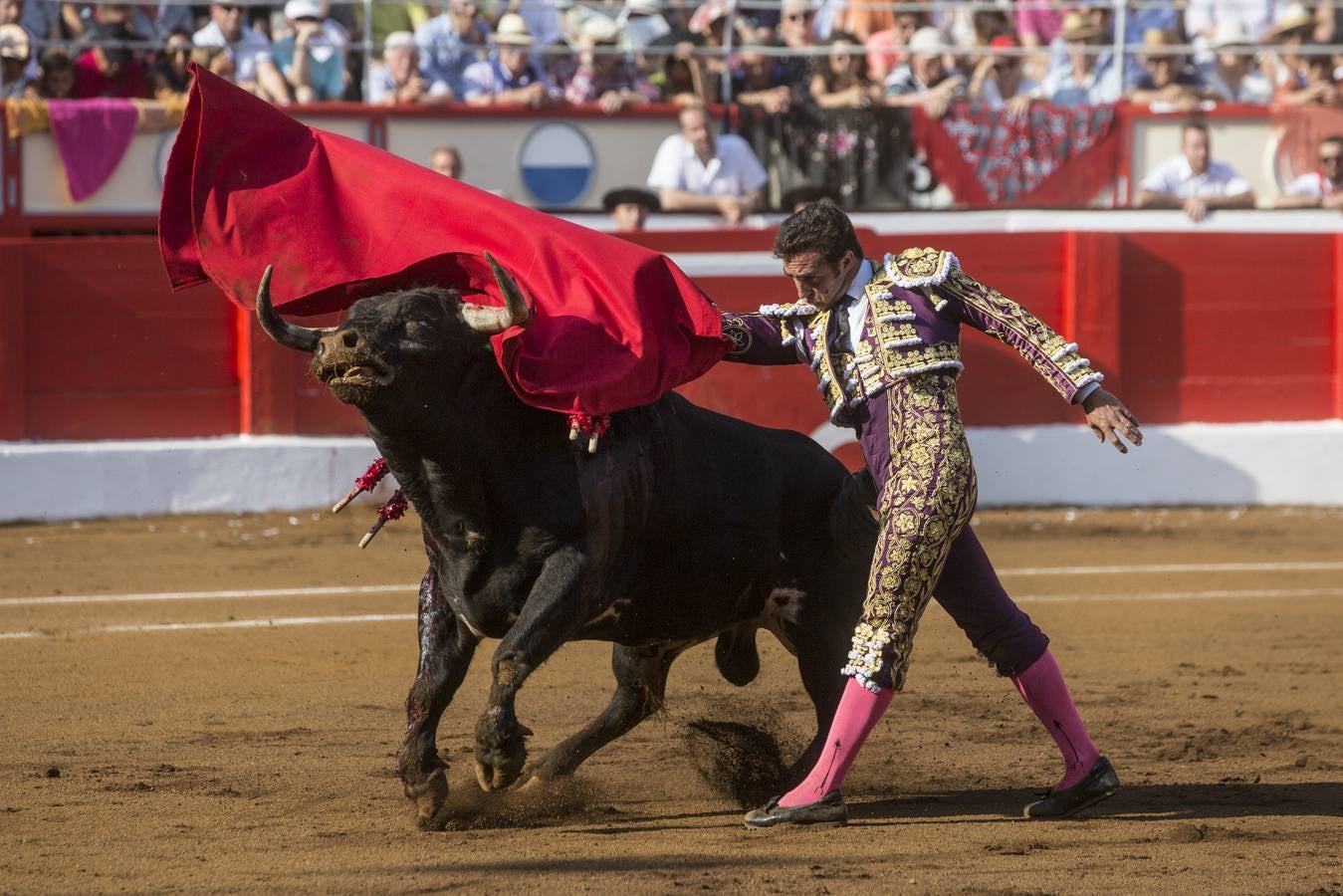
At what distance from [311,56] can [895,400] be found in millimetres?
6857

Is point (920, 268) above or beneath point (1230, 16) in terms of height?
beneath

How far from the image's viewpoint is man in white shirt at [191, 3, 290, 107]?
991 centimetres

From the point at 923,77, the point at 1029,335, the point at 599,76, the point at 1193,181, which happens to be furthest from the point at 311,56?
the point at 1029,335

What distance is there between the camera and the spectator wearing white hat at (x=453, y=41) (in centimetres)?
1037

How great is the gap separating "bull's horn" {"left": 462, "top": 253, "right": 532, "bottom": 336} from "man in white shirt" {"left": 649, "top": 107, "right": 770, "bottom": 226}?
6.30m

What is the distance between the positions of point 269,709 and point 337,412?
4.23 m

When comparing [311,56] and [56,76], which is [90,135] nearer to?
[56,76]

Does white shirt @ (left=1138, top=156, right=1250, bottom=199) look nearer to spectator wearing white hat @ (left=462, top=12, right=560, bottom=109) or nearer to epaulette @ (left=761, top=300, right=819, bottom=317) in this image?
spectator wearing white hat @ (left=462, top=12, right=560, bottom=109)

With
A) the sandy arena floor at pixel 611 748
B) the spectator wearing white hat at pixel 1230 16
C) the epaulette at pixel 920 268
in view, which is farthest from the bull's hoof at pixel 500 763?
the spectator wearing white hat at pixel 1230 16

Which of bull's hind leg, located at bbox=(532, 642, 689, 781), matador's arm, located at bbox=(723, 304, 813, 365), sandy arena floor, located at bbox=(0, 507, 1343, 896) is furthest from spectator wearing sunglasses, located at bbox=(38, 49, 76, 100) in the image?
matador's arm, located at bbox=(723, 304, 813, 365)

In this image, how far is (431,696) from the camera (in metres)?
4.03

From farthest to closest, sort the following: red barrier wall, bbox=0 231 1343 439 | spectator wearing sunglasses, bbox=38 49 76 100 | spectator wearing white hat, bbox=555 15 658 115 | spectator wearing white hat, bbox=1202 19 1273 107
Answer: spectator wearing white hat, bbox=1202 19 1273 107, spectator wearing white hat, bbox=555 15 658 115, spectator wearing sunglasses, bbox=38 49 76 100, red barrier wall, bbox=0 231 1343 439

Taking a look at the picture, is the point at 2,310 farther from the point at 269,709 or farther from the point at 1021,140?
the point at 1021,140

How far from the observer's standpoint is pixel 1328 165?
10.9 metres
